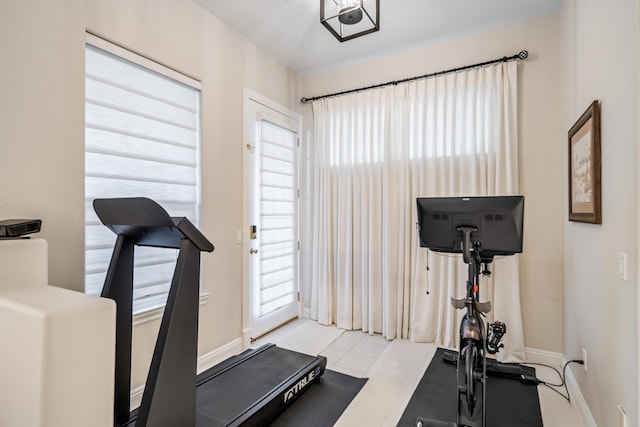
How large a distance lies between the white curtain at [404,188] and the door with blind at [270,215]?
28 cm

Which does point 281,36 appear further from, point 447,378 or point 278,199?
point 447,378

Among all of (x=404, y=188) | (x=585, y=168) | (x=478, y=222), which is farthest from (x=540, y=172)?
(x=478, y=222)

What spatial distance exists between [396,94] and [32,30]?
2.92 meters

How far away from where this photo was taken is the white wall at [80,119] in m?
1.71

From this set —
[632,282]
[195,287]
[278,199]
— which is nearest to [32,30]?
[195,287]

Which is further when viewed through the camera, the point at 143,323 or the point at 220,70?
the point at 220,70

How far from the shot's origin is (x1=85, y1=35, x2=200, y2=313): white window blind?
2.08 metres

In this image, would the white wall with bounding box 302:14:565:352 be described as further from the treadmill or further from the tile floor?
the treadmill

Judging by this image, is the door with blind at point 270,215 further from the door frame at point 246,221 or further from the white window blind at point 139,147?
the white window blind at point 139,147

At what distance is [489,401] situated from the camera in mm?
2268

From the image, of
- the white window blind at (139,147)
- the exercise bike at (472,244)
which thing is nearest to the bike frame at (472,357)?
the exercise bike at (472,244)

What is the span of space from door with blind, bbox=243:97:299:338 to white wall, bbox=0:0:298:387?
19 cm

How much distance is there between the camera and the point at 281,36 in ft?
A: 10.7

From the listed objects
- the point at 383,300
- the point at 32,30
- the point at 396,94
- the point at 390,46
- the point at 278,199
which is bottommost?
the point at 383,300
